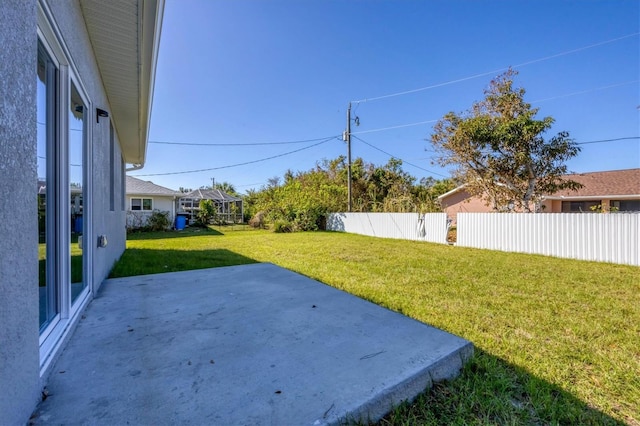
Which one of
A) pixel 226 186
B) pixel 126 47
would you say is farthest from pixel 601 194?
pixel 226 186

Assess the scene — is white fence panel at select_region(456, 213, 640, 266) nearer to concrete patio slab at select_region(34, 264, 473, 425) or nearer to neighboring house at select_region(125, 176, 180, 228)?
concrete patio slab at select_region(34, 264, 473, 425)

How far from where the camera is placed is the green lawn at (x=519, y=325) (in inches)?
70.0

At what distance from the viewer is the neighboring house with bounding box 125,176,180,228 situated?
1650 centimetres

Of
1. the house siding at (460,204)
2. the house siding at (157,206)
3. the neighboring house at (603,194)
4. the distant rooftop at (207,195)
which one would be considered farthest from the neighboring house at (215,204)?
the neighboring house at (603,194)

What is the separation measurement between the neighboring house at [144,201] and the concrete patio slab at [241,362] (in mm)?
15561

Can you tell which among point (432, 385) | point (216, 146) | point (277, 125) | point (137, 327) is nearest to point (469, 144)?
point (432, 385)

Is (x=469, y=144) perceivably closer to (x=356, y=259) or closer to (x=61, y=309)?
(x=356, y=259)

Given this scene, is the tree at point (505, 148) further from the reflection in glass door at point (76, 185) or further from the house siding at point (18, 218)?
the house siding at point (18, 218)

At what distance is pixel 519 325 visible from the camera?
313cm

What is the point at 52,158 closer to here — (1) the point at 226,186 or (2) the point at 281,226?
(2) the point at 281,226

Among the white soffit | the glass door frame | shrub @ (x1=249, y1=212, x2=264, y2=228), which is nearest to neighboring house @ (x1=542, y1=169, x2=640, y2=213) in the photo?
shrub @ (x1=249, y1=212, x2=264, y2=228)

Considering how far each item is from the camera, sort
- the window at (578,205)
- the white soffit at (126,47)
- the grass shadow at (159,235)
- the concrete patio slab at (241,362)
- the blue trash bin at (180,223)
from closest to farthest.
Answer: the concrete patio slab at (241,362) → the white soffit at (126,47) → the grass shadow at (159,235) → the window at (578,205) → the blue trash bin at (180,223)

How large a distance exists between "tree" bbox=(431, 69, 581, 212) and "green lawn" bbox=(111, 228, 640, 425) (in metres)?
4.16

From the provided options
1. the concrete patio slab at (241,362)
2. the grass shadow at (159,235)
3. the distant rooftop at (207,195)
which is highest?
the distant rooftop at (207,195)
